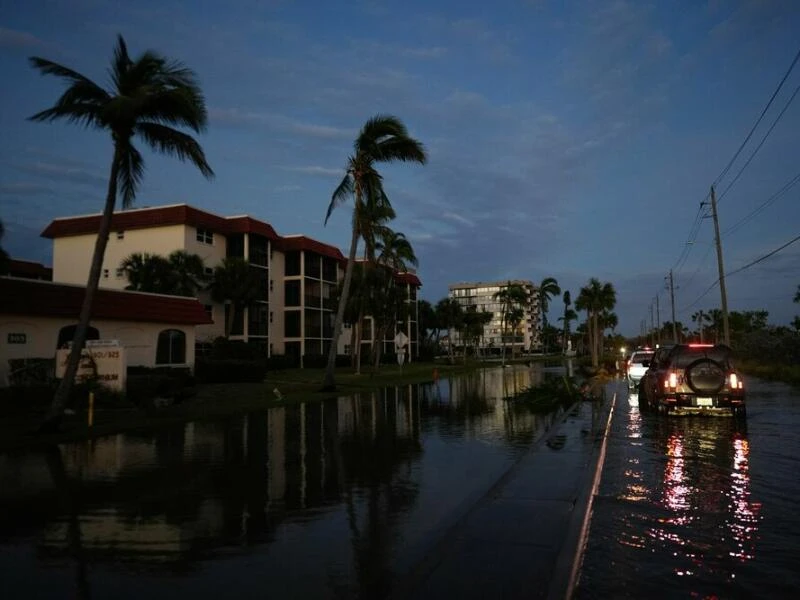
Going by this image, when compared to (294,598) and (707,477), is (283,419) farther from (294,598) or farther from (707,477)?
(294,598)

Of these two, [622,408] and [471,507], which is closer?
[471,507]

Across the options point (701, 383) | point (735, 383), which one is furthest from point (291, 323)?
point (735, 383)

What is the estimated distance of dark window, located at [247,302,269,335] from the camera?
51963mm

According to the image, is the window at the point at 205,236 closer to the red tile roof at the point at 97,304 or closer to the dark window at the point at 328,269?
the dark window at the point at 328,269

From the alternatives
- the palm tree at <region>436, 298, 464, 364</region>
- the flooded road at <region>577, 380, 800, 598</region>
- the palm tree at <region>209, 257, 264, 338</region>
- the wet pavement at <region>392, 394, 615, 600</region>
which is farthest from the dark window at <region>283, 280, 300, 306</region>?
the wet pavement at <region>392, 394, 615, 600</region>

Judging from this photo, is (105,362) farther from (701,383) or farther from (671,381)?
(701,383)

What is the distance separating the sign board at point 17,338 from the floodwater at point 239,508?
1027cm

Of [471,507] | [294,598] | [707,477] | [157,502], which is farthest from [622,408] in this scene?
[294,598]

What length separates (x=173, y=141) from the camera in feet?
52.4

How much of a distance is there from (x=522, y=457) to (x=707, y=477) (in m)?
2.93

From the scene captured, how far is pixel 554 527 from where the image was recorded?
22.3 ft

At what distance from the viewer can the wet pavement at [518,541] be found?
5.14 meters

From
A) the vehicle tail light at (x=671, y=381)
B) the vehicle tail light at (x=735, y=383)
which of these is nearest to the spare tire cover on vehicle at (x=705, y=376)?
the vehicle tail light at (x=735, y=383)

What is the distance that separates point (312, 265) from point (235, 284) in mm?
15022
